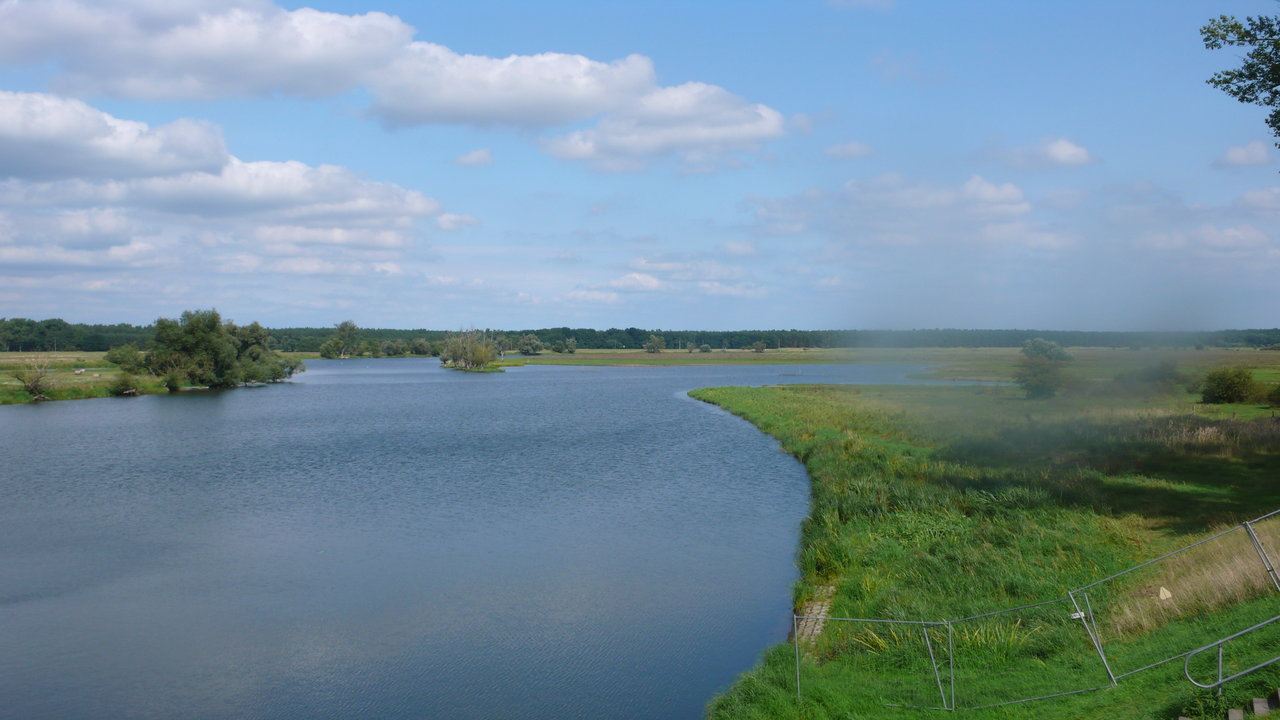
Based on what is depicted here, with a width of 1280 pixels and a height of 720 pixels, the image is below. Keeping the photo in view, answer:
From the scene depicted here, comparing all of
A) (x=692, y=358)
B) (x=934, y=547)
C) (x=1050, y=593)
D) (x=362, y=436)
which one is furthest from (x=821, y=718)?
(x=692, y=358)

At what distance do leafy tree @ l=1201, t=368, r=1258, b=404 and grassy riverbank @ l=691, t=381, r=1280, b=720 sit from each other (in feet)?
5.60

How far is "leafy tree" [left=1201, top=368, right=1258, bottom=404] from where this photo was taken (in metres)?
39.6

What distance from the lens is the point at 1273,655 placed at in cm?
824

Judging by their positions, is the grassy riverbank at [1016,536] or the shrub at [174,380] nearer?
the grassy riverbank at [1016,536]

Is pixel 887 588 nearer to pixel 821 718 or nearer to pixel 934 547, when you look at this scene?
pixel 934 547

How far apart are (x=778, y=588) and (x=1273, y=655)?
1087cm

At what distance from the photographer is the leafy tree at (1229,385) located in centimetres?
3956

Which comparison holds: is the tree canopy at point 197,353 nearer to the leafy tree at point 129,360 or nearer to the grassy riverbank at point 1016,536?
the leafy tree at point 129,360

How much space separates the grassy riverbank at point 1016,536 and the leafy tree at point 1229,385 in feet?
5.60

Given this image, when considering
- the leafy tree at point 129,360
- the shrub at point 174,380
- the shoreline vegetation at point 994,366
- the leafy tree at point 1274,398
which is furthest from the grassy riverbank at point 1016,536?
the leafy tree at point 129,360

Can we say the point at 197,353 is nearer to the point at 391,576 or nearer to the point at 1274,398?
the point at 391,576

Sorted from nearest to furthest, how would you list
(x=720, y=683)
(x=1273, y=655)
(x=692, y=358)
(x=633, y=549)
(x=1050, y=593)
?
(x=1273, y=655), (x=720, y=683), (x=1050, y=593), (x=633, y=549), (x=692, y=358)

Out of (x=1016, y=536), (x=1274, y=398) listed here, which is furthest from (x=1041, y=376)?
(x=1016, y=536)

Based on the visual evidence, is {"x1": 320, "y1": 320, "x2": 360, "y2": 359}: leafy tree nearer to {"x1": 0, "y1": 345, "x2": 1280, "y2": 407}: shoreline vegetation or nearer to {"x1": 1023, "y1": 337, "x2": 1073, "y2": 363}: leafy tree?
{"x1": 0, "y1": 345, "x2": 1280, "y2": 407}: shoreline vegetation
